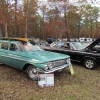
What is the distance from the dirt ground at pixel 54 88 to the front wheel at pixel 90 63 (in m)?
1.05

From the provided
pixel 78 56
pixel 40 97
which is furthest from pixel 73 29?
pixel 40 97

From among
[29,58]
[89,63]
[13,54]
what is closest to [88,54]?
[89,63]

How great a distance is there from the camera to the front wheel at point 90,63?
645 cm

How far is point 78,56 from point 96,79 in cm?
201

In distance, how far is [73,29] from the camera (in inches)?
2382

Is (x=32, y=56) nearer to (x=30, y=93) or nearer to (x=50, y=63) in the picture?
(x=50, y=63)

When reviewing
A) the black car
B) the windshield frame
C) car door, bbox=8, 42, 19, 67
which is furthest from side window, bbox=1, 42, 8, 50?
the black car

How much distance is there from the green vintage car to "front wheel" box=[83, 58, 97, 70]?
1821 mm

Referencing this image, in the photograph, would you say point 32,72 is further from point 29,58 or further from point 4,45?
point 4,45

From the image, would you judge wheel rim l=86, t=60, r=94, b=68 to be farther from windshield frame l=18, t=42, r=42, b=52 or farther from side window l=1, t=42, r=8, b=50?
side window l=1, t=42, r=8, b=50

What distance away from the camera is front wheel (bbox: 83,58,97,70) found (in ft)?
21.1

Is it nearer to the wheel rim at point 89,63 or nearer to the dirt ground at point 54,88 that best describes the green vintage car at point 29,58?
the dirt ground at point 54,88

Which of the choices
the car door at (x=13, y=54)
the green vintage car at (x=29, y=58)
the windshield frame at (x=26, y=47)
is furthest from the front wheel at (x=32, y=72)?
the windshield frame at (x=26, y=47)

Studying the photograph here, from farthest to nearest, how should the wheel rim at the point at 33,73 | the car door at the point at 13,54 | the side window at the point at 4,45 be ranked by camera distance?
the side window at the point at 4,45 → the car door at the point at 13,54 → the wheel rim at the point at 33,73
